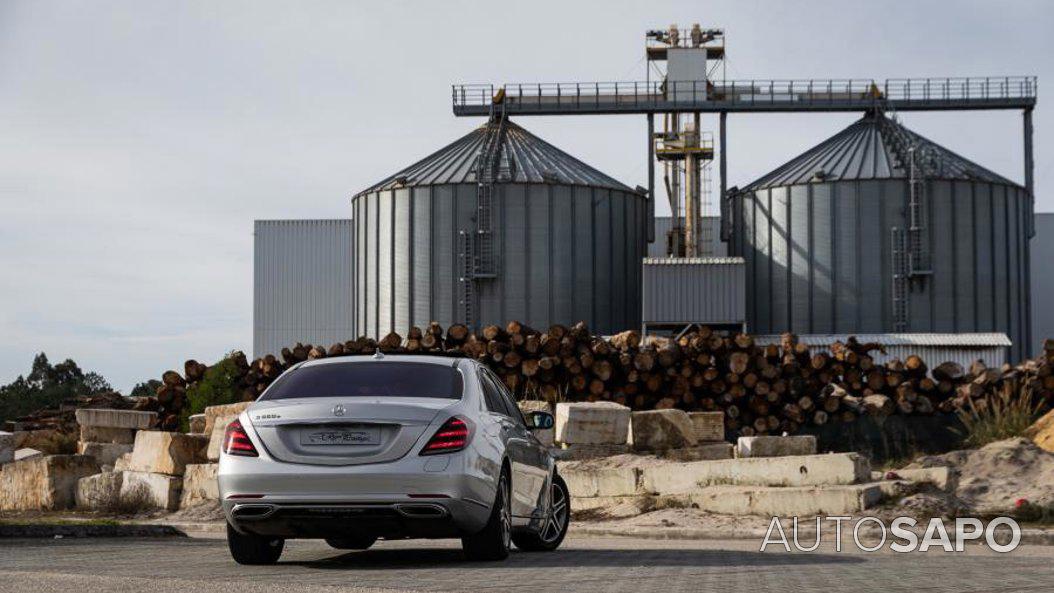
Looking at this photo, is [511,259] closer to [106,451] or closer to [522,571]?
[106,451]

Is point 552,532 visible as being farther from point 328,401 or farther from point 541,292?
point 541,292

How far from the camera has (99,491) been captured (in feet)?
71.9

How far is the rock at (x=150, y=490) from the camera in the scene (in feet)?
68.4

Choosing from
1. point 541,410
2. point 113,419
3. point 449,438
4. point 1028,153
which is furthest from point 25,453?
point 1028,153

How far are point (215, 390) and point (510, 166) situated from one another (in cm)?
1353

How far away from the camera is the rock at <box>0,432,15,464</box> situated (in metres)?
27.2

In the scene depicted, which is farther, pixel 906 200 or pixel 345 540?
pixel 906 200

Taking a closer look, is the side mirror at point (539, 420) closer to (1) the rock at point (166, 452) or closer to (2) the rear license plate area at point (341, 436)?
(2) the rear license plate area at point (341, 436)

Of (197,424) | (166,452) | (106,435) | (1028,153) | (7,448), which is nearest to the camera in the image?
(166,452)

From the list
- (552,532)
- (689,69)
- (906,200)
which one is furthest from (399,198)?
(552,532)

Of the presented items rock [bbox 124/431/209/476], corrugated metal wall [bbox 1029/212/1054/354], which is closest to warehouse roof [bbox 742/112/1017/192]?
corrugated metal wall [bbox 1029/212/1054/354]

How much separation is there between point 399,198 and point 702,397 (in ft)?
52.8

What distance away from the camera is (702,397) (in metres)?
28.7

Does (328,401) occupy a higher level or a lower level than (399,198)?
lower
